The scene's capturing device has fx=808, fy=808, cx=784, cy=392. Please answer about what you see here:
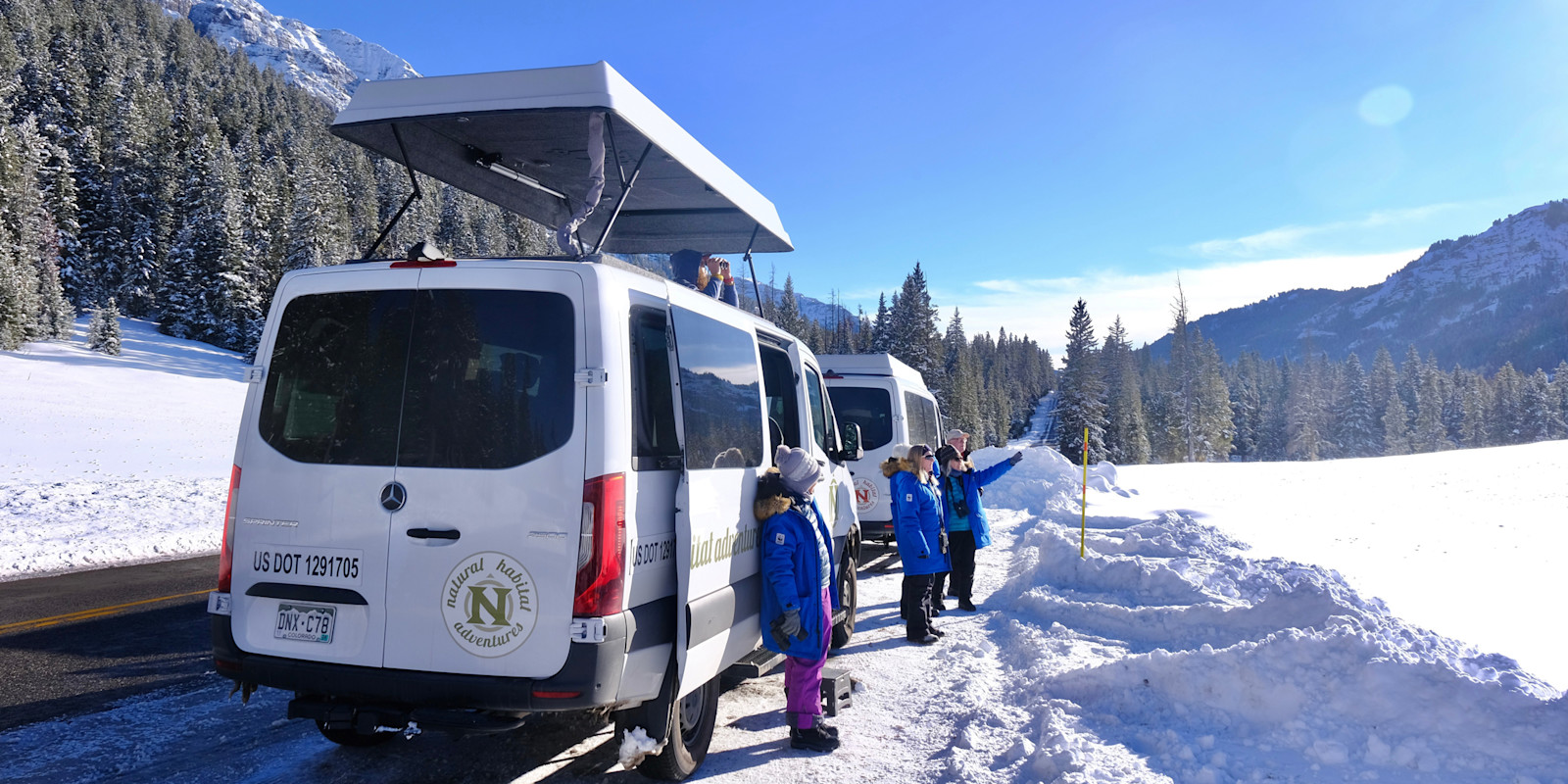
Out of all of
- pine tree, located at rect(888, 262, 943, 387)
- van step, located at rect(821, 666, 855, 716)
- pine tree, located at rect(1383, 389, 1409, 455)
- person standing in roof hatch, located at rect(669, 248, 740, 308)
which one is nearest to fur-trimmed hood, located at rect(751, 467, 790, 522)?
van step, located at rect(821, 666, 855, 716)

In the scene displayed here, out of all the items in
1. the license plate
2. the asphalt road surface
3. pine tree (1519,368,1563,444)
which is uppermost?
pine tree (1519,368,1563,444)

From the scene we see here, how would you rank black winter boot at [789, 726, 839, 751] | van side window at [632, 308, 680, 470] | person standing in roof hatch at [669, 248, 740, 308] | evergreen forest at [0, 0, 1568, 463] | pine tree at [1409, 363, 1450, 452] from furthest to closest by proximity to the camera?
pine tree at [1409, 363, 1450, 452] → evergreen forest at [0, 0, 1568, 463] → person standing in roof hatch at [669, 248, 740, 308] → black winter boot at [789, 726, 839, 751] → van side window at [632, 308, 680, 470]

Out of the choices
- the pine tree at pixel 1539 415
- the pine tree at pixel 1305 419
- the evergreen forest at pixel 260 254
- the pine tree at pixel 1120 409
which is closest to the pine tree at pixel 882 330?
the evergreen forest at pixel 260 254

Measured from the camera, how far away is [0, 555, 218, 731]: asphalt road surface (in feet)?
16.3

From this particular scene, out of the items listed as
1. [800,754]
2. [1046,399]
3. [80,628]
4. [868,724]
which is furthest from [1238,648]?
[1046,399]

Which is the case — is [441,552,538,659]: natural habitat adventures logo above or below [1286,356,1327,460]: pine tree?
below

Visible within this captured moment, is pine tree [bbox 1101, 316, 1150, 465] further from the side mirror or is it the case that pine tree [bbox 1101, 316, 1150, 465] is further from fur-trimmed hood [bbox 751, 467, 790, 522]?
A: fur-trimmed hood [bbox 751, 467, 790, 522]

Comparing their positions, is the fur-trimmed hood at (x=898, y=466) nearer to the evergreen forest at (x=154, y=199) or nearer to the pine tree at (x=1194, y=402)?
the evergreen forest at (x=154, y=199)

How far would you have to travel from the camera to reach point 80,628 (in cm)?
659

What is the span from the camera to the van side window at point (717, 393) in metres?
3.78

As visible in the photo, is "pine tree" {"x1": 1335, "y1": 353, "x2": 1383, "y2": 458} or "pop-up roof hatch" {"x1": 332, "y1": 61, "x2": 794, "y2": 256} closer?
"pop-up roof hatch" {"x1": 332, "y1": 61, "x2": 794, "y2": 256}

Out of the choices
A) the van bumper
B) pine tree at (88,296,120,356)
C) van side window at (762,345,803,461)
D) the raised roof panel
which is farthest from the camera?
pine tree at (88,296,120,356)

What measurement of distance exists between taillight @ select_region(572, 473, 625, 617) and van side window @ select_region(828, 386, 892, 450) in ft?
26.8

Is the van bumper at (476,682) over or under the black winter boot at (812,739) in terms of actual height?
over
